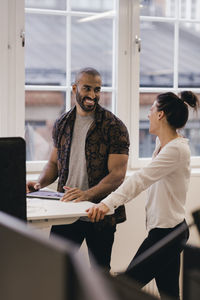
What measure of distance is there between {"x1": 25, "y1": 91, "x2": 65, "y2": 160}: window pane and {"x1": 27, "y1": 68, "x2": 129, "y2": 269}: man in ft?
1.58

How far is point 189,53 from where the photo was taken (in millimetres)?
3914

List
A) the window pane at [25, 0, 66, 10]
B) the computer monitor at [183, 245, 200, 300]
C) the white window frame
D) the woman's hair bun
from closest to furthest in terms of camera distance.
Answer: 1. the computer monitor at [183, 245, 200, 300]
2. the woman's hair bun
3. the white window frame
4. the window pane at [25, 0, 66, 10]

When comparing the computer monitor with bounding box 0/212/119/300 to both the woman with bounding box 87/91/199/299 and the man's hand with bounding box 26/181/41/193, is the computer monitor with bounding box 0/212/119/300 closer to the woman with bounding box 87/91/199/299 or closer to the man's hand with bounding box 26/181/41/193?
the woman with bounding box 87/91/199/299

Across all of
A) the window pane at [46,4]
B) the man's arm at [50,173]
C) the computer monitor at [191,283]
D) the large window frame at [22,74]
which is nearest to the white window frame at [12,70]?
the large window frame at [22,74]

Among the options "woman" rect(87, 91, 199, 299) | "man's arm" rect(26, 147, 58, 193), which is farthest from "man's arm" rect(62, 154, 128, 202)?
"man's arm" rect(26, 147, 58, 193)

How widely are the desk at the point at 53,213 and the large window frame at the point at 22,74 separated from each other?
849 millimetres

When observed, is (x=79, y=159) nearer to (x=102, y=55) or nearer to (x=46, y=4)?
(x=102, y=55)

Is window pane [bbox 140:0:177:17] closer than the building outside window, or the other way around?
the building outside window

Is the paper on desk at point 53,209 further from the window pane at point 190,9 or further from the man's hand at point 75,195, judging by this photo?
the window pane at point 190,9

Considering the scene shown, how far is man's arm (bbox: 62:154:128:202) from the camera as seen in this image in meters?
Result: 2.75

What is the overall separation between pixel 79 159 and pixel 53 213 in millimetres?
553

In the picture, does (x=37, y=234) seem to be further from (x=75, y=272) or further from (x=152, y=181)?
(x=152, y=181)

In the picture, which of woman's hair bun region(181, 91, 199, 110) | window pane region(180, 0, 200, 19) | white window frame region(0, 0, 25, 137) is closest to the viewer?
woman's hair bun region(181, 91, 199, 110)

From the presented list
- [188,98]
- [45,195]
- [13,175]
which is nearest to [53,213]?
[45,195]
